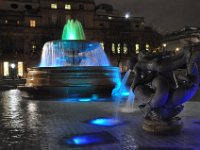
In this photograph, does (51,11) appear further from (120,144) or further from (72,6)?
(120,144)

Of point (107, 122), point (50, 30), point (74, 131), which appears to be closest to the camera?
point (74, 131)

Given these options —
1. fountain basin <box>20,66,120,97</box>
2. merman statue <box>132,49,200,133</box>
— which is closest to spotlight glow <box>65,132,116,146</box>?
merman statue <box>132,49,200,133</box>

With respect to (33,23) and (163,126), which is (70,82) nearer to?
(163,126)

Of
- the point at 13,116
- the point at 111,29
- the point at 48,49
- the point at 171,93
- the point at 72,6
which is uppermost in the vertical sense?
the point at 72,6

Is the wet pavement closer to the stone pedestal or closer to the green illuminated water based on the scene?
the stone pedestal

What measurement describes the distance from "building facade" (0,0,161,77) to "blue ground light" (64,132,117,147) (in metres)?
60.7

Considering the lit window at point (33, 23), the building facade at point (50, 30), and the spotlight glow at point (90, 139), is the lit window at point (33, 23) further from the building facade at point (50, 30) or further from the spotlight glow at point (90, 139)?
the spotlight glow at point (90, 139)

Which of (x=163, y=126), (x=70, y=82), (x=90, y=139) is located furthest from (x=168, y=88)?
(x=70, y=82)

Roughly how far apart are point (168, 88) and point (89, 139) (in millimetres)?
1963

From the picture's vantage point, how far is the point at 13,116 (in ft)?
32.4

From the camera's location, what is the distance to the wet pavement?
612cm

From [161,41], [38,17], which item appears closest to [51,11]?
[38,17]

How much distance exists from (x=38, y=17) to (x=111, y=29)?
1573 centimetres

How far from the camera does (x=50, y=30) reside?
73188 millimetres
